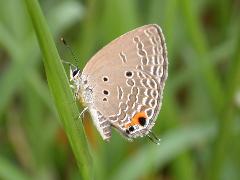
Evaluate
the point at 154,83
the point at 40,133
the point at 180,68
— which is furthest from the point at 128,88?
the point at 180,68

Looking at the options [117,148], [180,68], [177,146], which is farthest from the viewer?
[180,68]

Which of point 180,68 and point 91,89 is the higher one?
point 180,68

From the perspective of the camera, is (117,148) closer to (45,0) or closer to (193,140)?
(193,140)

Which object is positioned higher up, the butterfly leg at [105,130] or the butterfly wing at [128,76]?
the butterfly wing at [128,76]

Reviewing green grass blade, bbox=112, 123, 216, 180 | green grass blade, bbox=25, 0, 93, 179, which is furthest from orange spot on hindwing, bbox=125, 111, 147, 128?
green grass blade, bbox=112, 123, 216, 180

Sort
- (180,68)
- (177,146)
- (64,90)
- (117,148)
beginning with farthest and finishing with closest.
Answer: (180,68) → (117,148) → (177,146) → (64,90)

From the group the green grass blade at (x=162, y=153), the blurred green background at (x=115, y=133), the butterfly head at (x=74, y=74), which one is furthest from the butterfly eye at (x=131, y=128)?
the green grass blade at (x=162, y=153)

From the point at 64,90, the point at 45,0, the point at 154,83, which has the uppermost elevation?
the point at 45,0

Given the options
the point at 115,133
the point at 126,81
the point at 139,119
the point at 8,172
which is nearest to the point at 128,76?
the point at 126,81

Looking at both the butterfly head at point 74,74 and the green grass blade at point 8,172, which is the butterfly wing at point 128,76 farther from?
the green grass blade at point 8,172
